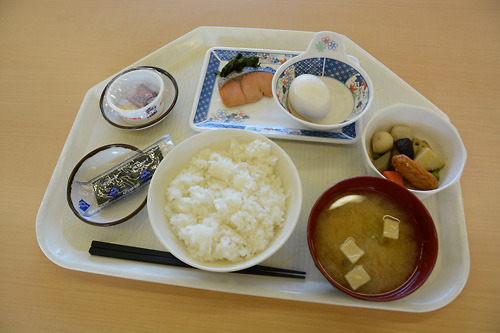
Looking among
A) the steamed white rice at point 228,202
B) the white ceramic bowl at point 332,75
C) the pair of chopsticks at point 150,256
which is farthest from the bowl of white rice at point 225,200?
the white ceramic bowl at point 332,75

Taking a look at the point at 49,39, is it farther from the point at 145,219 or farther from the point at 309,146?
the point at 309,146

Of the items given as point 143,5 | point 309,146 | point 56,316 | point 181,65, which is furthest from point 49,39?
point 309,146

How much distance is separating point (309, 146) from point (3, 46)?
2542 millimetres

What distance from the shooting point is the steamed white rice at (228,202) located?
1.20m

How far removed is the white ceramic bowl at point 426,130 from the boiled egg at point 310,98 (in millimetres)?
264

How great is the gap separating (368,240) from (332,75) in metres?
1.02

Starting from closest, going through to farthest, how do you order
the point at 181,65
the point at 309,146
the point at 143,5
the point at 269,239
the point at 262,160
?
the point at 269,239
the point at 262,160
the point at 309,146
the point at 181,65
the point at 143,5

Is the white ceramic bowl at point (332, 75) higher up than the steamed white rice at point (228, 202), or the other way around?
the white ceramic bowl at point (332, 75)

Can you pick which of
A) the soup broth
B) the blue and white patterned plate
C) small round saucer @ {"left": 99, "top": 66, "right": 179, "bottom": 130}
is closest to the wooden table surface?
the soup broth

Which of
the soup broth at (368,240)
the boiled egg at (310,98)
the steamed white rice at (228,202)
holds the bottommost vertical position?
the soup broth at (368,240)

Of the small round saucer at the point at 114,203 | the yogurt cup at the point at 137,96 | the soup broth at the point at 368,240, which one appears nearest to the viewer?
the soup broth at the point at 368,240

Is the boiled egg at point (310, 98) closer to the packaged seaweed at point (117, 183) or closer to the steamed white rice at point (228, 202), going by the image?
the steamed white rice at point (228, 202)

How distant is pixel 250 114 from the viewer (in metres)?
1.76

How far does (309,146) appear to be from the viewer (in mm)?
1651
